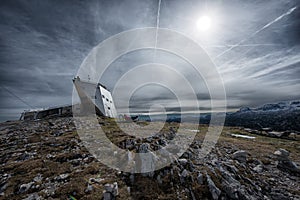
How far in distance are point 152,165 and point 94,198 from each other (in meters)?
3.86

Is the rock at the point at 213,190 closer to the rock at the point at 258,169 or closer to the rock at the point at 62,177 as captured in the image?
the rock at the point at 258,169

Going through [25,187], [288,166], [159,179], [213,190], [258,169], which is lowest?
[288,166]

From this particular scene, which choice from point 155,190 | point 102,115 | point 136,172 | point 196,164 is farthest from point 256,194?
point 102,115

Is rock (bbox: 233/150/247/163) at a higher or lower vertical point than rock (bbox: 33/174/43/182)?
lower

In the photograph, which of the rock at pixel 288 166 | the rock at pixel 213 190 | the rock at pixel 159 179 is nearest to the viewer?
the rock at pixel 213 190

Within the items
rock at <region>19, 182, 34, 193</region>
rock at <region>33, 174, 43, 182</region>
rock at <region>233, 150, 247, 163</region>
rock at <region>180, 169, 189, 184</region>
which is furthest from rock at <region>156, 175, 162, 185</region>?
rock at <region>233, 150, 247, 163</region>

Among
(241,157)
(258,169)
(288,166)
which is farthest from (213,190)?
(288,166)

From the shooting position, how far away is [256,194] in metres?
8.38

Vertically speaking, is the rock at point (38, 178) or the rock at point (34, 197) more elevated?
the rock at point (38, 178)

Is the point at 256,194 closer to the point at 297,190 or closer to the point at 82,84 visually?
the point at 297,190

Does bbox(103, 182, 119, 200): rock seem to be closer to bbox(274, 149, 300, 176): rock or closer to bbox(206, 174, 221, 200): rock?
bbox(206, 174, 221, 200): rock

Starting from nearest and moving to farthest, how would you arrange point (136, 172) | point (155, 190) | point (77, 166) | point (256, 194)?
1. point (155, 190)
2. point (256, 194)
3. point (136, 172)
4. point (77, 166)

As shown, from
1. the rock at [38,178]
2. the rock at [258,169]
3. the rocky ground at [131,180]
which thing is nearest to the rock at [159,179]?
the rocky ground at [131,180]

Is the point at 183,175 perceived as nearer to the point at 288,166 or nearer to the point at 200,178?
the point at 200,178
